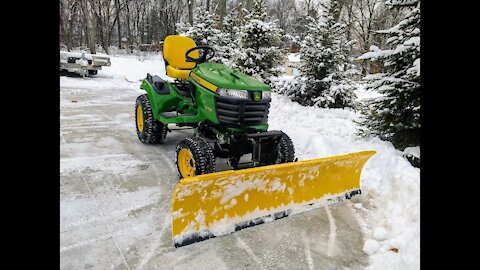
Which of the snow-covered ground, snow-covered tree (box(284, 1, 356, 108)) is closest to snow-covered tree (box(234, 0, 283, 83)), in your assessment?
snow-covered tree (box(284, 1, 356, 108))

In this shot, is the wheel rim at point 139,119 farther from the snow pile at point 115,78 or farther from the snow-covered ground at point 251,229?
the snow pile at point 115,78

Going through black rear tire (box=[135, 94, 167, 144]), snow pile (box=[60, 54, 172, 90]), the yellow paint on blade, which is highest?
snow pile (box=[60, 54, 172, 90])

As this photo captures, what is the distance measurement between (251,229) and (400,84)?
3005 mm

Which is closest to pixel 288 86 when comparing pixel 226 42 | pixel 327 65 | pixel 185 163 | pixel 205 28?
pixel 327 65

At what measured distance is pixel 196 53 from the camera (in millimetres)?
5703

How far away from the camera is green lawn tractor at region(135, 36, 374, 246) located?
119 inches

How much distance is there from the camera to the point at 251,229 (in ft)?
10.9

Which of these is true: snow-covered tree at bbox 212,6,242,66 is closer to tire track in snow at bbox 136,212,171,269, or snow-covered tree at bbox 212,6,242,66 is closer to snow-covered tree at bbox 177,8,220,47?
snow-covered tree at bbox 177,8,220,47

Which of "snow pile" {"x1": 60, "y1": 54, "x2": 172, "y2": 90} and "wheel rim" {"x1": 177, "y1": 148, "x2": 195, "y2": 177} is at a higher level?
"snow pile" {"x1": 60, "y1": 54, "x2": 172, "y2": 90}

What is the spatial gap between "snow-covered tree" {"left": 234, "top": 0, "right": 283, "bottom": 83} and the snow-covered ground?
4757mm

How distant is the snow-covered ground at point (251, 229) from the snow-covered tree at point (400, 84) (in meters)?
0.30
